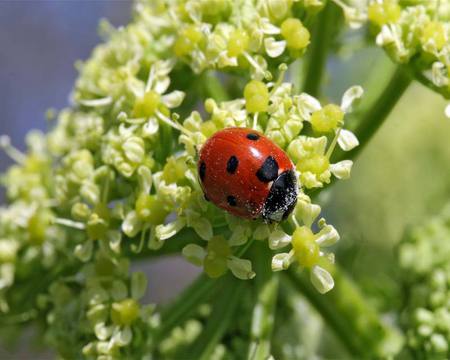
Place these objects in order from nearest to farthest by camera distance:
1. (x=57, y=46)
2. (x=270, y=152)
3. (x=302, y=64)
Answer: (x=270, y=152) → (x=302, y=64) → (x=57, y=46)

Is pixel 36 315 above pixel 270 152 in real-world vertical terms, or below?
below

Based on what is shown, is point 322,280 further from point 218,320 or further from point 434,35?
point 434,35

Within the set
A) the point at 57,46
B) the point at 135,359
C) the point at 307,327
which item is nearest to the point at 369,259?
the point at 307,327

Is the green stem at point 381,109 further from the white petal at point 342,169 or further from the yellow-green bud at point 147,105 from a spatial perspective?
the yellow-green bud at point 147,105

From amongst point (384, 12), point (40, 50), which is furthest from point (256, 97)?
point (40, 50)

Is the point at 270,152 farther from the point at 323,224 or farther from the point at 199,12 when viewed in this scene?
the point at 199,12

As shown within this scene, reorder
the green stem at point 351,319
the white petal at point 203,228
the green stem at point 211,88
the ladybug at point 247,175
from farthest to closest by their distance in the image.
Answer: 1. the green stem at point 351,319
2. the green stem at point 211,88
3. the white petal at point 203,228
4. the ladybug at point 247,175

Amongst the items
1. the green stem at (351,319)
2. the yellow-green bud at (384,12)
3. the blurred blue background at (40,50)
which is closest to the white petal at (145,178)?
the green stem at (351,319)
